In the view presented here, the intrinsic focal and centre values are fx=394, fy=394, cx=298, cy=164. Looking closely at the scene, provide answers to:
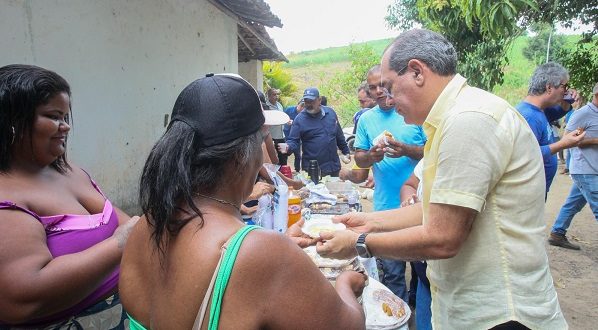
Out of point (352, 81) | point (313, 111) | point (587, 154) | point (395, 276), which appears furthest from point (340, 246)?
point (352, 81)

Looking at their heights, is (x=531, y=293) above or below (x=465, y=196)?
below

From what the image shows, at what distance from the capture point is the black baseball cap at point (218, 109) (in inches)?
39.3

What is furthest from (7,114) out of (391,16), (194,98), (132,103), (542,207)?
(391,16)

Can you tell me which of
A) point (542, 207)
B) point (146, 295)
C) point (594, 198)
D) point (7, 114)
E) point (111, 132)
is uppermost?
point (7, 114)

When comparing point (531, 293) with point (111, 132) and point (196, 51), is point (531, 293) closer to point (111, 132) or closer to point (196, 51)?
point (111, 132)

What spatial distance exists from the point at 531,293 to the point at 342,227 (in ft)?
3.09

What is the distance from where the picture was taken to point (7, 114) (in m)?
1.49

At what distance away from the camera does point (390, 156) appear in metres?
3.15

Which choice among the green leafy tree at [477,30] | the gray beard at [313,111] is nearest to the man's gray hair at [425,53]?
the green leafy tree at [477,30]

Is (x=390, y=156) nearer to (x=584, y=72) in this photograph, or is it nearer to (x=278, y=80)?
(x=584, y=72)

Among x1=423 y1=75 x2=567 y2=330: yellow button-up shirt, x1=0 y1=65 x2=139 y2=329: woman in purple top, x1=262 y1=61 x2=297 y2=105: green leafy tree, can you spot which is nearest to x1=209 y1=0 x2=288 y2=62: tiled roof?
x1=262 y1=61 x2=297 y2=105: green leafy tree

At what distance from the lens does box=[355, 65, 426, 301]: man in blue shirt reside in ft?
10.2

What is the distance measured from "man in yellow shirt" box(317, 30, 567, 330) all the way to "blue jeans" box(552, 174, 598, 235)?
3942 mm

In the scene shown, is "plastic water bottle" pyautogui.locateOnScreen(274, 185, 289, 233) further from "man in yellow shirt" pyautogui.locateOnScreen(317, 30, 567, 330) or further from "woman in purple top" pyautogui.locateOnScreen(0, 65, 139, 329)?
"woman in purple top" pyautogui.locateOnScreen(0, 65, 139, 329)
